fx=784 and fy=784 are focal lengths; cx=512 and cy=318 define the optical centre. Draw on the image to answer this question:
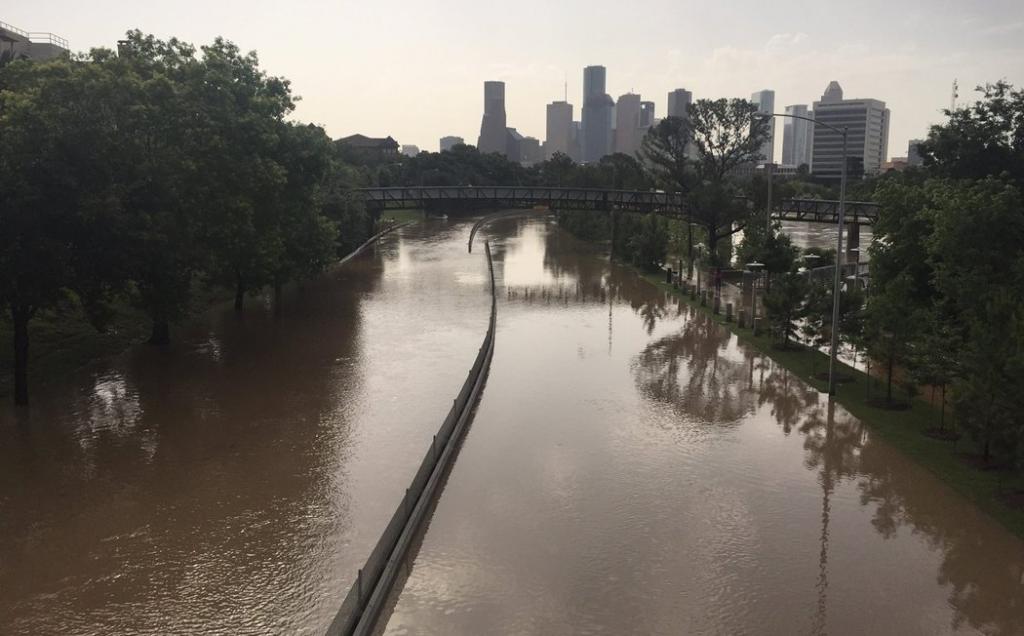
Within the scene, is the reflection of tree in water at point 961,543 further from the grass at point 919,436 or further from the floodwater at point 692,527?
the grass at point 919,436

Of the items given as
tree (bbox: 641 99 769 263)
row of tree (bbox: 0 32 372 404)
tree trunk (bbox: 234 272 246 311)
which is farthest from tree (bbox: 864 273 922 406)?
tree (bbox: 641 99 769 263)

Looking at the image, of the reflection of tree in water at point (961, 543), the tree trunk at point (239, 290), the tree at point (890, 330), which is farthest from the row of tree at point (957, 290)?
the tree trunk at point (239, 290)

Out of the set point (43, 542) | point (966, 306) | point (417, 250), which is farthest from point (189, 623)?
point (417, 250)

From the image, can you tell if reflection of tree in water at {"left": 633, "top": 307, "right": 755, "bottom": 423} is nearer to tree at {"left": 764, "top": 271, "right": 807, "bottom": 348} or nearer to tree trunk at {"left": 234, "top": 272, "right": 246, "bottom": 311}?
tree at {"left": 764, "top": 271, "right": 807, "bottom": 348}

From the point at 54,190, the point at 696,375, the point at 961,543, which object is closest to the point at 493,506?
the point at 961,543

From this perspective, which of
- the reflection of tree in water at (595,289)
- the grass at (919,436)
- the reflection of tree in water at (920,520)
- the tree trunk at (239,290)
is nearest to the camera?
the reflection of tree in water at (920,520)
